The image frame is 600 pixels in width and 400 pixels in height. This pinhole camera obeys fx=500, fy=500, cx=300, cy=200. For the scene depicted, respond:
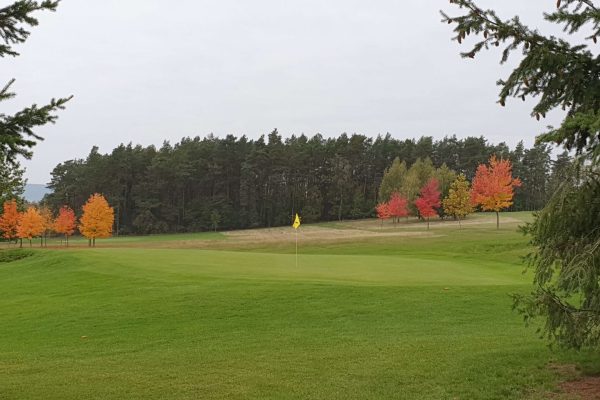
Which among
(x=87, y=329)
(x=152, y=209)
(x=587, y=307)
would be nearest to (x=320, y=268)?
(x=87, y=329)

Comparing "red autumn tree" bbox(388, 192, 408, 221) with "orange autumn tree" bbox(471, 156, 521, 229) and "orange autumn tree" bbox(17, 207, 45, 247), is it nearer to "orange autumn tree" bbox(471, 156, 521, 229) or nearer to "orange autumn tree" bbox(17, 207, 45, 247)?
"orange autumn tree" bbox(471, 156, 521, 229)

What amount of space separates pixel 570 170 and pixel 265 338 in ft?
24.8

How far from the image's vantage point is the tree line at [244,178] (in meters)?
92.8

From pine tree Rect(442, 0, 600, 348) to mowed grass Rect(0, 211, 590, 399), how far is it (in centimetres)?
147

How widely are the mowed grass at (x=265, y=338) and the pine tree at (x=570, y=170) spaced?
1.47 metres

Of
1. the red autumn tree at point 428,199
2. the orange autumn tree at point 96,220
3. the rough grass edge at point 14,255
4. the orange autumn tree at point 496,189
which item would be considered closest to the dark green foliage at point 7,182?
the rough grass edge at point 14,255

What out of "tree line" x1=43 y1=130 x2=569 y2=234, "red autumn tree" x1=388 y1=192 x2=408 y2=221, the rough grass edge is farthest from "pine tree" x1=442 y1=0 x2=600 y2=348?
"tree line" x1=43 y1=130 x2=569 y2=234

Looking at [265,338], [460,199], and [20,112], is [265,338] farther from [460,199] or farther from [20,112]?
[460,199]

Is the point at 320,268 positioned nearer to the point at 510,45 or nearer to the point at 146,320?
the point at 146,320

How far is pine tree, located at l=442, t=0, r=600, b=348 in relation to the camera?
20.8 ft

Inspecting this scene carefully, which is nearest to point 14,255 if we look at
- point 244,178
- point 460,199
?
point 460,199

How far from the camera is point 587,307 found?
22.0 ft

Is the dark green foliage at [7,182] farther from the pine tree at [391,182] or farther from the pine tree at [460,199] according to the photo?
the pine tree at [391,182]

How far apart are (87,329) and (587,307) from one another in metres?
11.7
